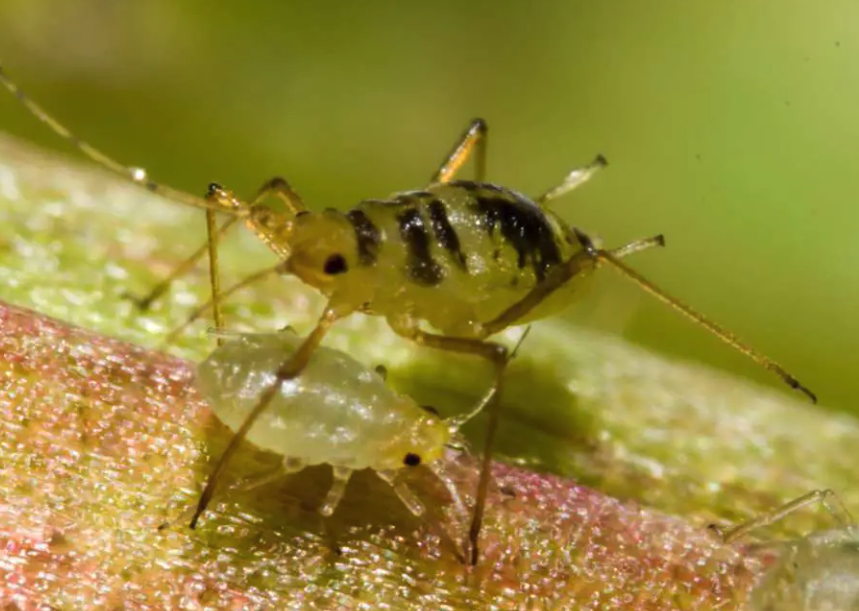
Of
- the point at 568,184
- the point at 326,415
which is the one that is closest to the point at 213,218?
the point at 326,415

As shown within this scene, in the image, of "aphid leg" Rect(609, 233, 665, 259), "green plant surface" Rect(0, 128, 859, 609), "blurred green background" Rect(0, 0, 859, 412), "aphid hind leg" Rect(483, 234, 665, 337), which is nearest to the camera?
"green plant surface" Rect(0, 128, 859, 609)

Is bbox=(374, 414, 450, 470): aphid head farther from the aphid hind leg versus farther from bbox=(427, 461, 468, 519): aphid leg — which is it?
the aphid hind leg

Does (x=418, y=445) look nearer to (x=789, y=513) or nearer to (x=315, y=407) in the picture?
(x=315, y=407)

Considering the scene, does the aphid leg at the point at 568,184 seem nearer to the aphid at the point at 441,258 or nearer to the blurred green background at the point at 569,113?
the aphid at the point at 441,258

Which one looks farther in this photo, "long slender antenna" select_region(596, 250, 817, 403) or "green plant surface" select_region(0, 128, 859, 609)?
"long slender antenna" select_region(596, 250, 817, 403)

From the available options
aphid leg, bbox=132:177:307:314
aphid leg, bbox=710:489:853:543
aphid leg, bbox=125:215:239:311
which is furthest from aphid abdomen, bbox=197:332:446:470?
aphid leg, bbox=710:489:853:543

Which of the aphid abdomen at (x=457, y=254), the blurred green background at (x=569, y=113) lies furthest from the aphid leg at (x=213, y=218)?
the blurred green background at (x=569, y=113)
